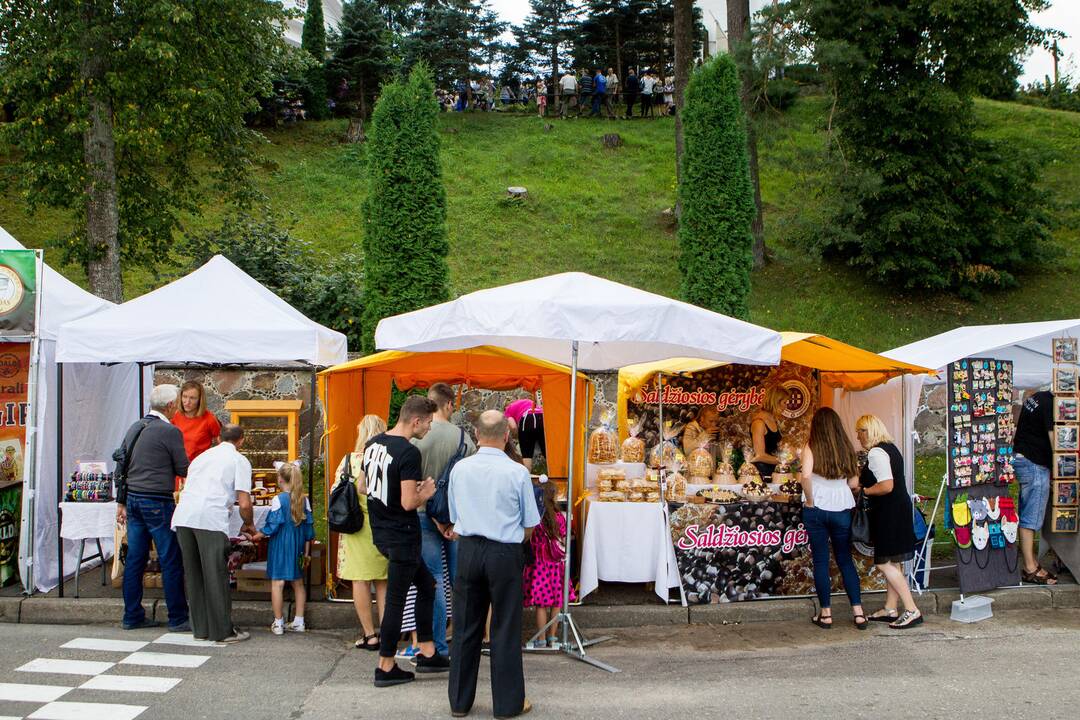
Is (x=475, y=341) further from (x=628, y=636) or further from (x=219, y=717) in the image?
(x=219, y=717)

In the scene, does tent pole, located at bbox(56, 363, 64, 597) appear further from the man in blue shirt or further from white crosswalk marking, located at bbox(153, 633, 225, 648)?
the man in blue shirt

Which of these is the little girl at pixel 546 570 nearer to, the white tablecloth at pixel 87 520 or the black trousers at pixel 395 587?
the black trousers at pixel 395 587

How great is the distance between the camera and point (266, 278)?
50.6 ft

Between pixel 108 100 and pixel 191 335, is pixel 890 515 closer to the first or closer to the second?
pixel 191 335

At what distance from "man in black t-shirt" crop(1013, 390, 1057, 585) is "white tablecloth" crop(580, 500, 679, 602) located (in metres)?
3.45

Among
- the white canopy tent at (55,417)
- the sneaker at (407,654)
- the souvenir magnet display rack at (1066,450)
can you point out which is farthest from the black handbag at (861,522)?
the white canopy tent at (55,417)

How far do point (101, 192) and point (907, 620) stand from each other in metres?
12.8

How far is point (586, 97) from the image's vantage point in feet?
101

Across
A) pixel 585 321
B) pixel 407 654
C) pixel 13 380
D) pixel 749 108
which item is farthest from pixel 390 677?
pixel 749 108

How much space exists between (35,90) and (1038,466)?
49.0 feet

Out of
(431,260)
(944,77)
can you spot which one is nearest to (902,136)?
(944,77)

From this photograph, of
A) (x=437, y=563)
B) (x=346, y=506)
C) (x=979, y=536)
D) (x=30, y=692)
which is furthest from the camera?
(x=979, y=536)

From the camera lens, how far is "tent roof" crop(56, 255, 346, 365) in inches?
299

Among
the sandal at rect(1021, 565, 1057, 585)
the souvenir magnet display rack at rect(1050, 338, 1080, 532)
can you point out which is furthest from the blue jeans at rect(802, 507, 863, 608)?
the souvenir magnet display rack at rect(1050, 338, 1080, 532)
